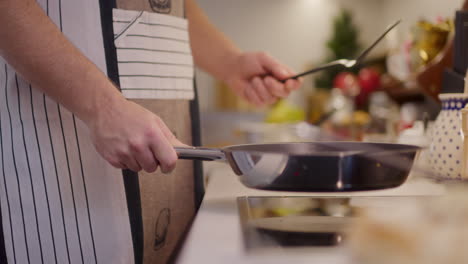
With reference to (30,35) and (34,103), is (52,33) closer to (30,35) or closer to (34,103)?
(30,35)

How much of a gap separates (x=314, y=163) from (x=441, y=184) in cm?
32

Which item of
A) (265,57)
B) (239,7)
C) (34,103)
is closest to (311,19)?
(239,7)

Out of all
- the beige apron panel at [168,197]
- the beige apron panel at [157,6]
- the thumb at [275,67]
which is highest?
the beige apron panel at [157,6]

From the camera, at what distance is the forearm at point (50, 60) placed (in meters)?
0.53

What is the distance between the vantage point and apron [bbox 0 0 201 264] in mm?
640

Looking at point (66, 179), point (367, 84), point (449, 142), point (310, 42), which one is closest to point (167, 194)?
point (66, 179)

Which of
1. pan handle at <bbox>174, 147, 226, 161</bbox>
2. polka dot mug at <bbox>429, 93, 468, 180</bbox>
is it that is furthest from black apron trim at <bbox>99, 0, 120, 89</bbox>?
polka dot mug at <bbox>429, 93, 468, 180</bbox>

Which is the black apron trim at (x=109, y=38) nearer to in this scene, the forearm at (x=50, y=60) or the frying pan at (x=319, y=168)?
the forearm at (x=50, y=60)

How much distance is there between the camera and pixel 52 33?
21.5 inches

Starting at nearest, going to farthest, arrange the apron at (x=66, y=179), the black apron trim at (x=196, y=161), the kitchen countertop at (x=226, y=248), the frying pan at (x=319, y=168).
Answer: the kitchen countertop at (x=226, y=248) → the frying pan at (x=319, y=168) → the apron at (x=66, y=179) → the black apron trim at (x=196, y=161)

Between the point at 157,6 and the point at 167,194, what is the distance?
0.91ft

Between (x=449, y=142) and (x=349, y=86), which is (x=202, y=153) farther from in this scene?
(x=349, y=86)

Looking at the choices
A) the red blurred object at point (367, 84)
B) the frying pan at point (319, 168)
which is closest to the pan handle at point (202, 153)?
the frying pan at point (319, 168)

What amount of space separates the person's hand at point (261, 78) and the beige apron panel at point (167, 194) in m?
0.16
